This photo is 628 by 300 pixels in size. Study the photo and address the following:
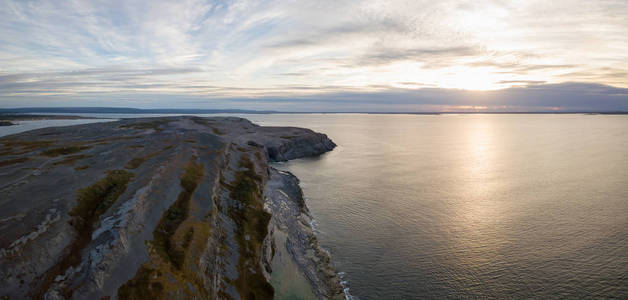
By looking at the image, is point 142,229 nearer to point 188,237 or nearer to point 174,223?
point 174,223

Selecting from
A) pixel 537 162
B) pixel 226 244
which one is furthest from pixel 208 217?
pixel 537 162

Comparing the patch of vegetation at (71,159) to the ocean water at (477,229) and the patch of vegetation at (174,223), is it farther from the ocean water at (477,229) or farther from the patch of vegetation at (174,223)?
the ocean water at (477,229)

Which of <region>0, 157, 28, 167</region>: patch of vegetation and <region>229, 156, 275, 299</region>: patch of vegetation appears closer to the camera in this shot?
<region>229, 156, 275, 299</region>: patch of vegetation

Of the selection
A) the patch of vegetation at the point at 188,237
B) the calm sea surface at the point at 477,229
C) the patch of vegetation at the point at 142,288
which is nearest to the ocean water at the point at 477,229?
the calm sea surface at the point at 477,229

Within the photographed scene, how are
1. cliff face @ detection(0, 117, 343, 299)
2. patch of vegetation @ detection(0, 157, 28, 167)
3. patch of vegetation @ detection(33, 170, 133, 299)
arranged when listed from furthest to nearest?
1. patch of vegetation @ detection(0, 157, 28, 167)
2. cliff face @ detection(0, 117, 343, 299)
3. patch of vegetation @ detection(33, 170, 133, 299)

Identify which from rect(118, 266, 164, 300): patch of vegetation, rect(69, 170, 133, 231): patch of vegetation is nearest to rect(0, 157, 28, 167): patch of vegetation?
rect(69, 170, 133, 231): patch of vegetation

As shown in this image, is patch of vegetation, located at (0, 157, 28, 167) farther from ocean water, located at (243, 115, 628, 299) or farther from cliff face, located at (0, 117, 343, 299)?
ocean water, located at (243, 115, 628, 299)

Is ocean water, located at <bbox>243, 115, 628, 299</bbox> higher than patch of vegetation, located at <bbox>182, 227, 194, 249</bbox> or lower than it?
lower
